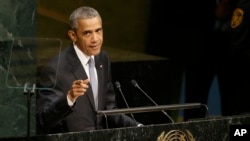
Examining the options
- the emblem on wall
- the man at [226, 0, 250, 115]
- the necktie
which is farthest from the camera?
the man at [226, 0, 250, 115]

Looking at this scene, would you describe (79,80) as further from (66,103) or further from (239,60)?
(239,60)

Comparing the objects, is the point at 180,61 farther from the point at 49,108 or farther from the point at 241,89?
the point at 49,108

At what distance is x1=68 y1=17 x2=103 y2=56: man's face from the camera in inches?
194

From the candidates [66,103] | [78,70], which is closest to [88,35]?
[78,70]

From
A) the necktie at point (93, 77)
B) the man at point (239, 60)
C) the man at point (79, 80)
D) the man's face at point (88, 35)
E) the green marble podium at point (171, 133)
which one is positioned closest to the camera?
the green marble podium at point (171, 133)

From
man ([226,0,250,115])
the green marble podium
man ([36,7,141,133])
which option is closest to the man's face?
man ([36,7,141,133])

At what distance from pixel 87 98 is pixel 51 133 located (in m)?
0.32

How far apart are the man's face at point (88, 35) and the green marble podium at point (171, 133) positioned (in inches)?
22.9

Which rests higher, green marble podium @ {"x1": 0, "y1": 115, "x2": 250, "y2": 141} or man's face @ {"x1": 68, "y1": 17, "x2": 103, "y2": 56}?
man's face @ {"x1": 68, "y1": 17, "x2": 103, "y2": 56}

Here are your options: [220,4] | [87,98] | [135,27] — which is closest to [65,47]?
[87,98]

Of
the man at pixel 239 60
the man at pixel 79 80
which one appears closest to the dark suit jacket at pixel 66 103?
the man at pixel 79 80

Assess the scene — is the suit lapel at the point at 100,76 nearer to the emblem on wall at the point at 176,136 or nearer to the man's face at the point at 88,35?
the man's face at the point at 88,35

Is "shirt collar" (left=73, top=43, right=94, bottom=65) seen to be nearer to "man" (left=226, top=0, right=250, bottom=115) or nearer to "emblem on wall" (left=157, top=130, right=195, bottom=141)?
"emblem on wall" (left=157, top=130, right=195, bottom=141)

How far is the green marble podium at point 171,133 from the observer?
455 cm
